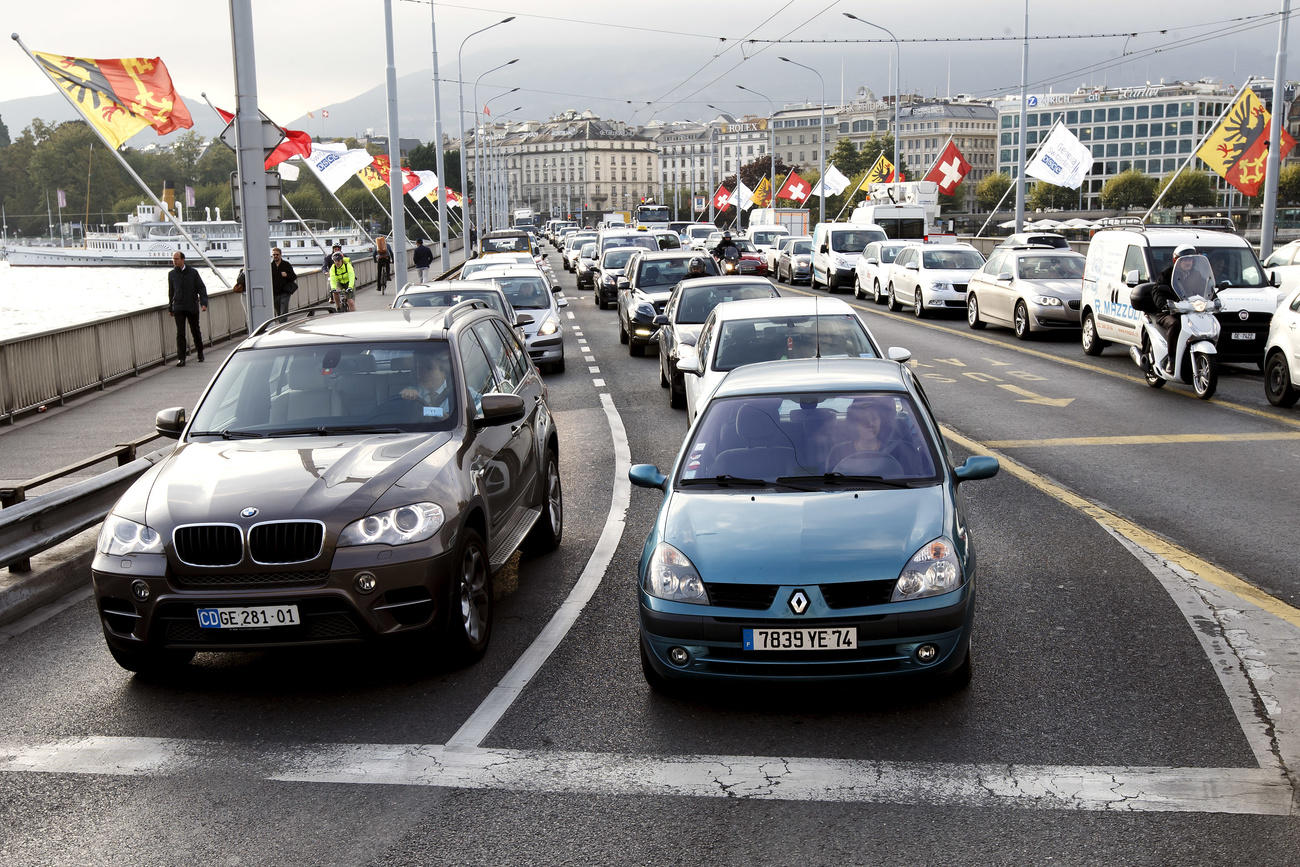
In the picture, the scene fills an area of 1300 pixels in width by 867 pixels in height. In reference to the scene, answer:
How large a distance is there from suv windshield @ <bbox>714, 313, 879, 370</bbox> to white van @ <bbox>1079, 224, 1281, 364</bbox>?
24.8ft

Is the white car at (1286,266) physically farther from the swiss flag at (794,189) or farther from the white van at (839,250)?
the swiss flag at (794,189)

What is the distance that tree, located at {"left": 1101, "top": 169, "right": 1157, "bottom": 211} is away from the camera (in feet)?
500

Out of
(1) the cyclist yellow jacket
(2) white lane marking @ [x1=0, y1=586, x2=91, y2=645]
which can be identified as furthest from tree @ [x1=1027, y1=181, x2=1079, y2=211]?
(2) white lane marking @ [x1=0, y1=586, x2=91, y2=645]

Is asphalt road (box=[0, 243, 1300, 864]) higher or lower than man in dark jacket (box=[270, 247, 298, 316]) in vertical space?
lower

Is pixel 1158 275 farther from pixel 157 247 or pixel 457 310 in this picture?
pixel 157 247

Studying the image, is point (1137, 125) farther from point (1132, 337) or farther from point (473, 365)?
point (473, 365)

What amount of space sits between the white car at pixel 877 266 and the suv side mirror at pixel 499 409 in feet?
90.3

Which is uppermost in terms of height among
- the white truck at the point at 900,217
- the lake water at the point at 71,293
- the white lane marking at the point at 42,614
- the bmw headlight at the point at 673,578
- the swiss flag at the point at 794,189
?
the swiss flag at the point at 794,189

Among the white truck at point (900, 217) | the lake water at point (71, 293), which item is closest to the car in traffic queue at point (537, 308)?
the white truck at point (900, 217)

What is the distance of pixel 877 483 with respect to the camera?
6375 millimetres

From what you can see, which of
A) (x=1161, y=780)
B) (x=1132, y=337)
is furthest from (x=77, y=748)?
(x=1132, y=337)

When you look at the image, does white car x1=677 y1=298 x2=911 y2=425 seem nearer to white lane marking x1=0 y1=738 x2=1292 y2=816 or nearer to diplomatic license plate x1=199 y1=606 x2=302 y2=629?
diplomatic license plate x1=199 y1=606 x2=302 y2=629

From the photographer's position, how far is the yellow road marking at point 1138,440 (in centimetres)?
1303

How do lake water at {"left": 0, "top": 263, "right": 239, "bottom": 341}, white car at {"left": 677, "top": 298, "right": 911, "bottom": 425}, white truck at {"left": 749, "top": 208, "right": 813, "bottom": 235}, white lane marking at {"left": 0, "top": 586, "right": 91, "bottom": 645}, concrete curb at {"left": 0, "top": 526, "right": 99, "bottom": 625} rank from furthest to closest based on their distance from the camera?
white truck at {"left": 749, "top": 208, "right": 813, "bottom": 235} < lake water at {"left": 0, "top": 263, "right": 239, "bottom": 341} < white car at {"left": 677, "top": 298, "right": 911, "bottom": 425} < concrete curb at {"left": 0, "top": 526, "right": 99, "bottom": 625} < white lane marking at {"left": 0, "top": 586, "right": 91, "bottom": 645}
